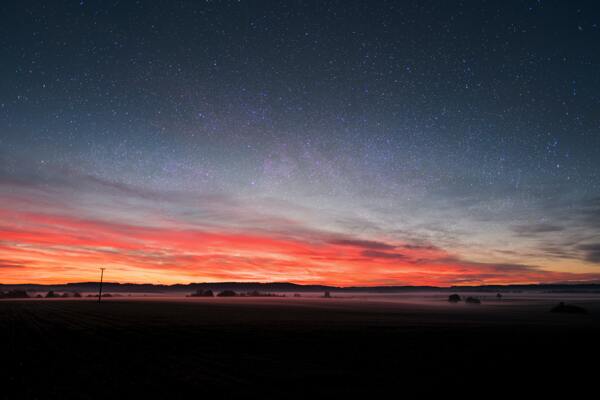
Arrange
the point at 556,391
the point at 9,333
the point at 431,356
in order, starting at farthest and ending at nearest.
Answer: the point at 9,333
the point at 431,356
the point at 556,391

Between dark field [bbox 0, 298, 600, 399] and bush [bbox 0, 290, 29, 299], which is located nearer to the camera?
dark field [bbox 0, 298, 600, 399]

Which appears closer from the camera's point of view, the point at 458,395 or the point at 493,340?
the point at 458,395

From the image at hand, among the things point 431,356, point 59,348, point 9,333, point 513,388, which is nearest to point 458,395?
point 513,388

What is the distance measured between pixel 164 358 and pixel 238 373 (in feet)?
16.1

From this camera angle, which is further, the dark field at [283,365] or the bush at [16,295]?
the bush at [16,295]

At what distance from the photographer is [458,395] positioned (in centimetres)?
1196

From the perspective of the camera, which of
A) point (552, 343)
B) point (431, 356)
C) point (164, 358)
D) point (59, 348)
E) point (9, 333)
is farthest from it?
point (9, 333)

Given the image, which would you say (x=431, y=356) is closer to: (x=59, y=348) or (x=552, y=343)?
(x=552, y=343)

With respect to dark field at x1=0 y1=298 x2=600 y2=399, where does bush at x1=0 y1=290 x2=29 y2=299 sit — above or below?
below

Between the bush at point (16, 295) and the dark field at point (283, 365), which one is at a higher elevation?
the dark field at point (283, 365)

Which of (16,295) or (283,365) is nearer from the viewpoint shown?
(283,365)

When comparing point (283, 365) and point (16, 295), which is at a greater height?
point (283, 365)

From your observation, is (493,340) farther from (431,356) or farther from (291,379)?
(291,379)

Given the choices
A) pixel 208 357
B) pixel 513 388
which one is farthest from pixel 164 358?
pixel 513 388
